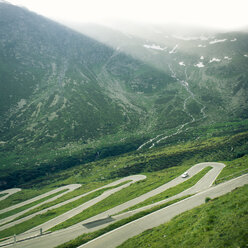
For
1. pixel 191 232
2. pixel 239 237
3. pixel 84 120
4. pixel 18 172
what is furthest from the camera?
pixel 84 120

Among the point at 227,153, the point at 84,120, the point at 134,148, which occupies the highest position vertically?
the point at 84,120

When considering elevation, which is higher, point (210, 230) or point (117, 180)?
point (210, 230)

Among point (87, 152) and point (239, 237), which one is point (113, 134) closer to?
point (87, 152)

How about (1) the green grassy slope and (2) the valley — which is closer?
(1) the green grassy slope

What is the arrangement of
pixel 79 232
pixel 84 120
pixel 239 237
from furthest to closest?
pixel 84 120, pixel 79 232, pixel 239 237

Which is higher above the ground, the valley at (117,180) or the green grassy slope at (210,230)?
the green grassy slope at (210,230)

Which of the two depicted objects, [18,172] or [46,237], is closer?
[46,237]

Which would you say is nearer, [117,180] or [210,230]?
[210,230]

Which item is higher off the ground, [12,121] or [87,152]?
[12,121]

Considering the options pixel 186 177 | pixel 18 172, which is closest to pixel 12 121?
pixel 18 172

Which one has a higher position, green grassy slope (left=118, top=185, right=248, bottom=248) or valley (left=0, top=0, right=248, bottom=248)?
green grassy slope (left=118, top=185, right=248, bottom=248)

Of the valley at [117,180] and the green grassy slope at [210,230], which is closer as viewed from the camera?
the green grassy slope at [210,230]
